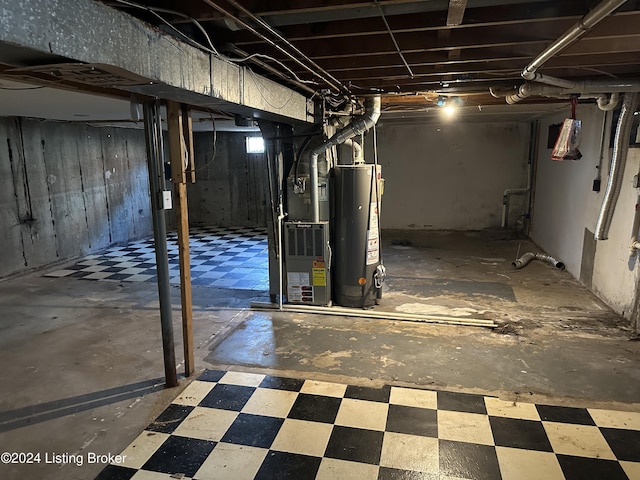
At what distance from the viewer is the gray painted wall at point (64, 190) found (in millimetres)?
5320

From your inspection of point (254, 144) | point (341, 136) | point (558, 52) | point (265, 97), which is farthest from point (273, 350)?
point (254, 144)

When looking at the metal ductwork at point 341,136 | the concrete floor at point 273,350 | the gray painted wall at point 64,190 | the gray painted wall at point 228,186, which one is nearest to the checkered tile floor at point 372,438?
the concrete floor at point 273,350

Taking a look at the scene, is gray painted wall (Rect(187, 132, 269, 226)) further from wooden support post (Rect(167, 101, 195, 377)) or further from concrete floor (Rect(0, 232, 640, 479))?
wooden support post (Rect(167, 101, 195, 377))

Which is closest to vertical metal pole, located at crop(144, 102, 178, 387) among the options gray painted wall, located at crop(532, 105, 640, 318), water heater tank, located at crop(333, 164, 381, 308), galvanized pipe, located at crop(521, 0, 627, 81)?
water heater tank, located at crop(333, 164, 381, 308)

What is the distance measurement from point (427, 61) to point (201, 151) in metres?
7.31

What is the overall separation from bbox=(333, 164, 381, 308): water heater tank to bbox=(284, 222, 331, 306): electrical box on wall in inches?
5.6

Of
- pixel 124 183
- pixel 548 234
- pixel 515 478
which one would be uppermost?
pixel 124 183

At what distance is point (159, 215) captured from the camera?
2604 millimetres

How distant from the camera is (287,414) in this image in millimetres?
2455

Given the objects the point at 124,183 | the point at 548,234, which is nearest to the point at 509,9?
the point at 548,234

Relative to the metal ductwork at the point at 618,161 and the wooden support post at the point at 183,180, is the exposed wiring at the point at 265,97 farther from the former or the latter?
Result: the metal ductwork at the point at 618,161

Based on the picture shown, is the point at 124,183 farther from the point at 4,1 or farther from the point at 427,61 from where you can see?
the point at 4,1

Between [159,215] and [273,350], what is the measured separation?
53.0 inches

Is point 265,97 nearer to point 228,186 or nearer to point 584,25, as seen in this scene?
point 584,25
